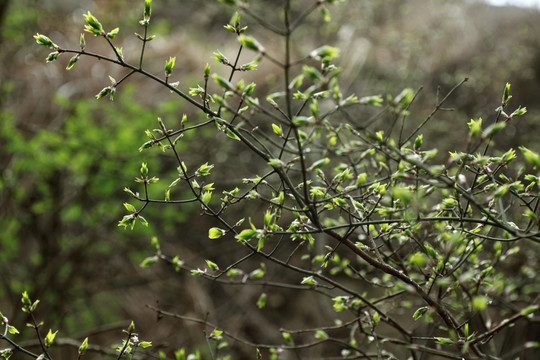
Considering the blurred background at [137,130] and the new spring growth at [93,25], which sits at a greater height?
the blurred background at [137,130]

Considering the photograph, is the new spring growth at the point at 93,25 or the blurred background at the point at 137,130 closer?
the new spring growth at the point at 93,25

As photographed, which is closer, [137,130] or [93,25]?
[93,25]

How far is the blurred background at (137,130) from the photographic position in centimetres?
487

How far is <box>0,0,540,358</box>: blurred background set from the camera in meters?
4.87

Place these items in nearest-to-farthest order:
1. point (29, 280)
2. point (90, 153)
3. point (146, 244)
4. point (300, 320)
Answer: point (90, 153) < point (29, 280) < point (146, 244) < point (300, 320)

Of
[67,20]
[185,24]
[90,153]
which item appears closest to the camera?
[90,153]

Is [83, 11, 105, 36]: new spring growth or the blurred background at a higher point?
the blurred background

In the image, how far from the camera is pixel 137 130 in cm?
484

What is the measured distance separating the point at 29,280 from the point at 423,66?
6.53m

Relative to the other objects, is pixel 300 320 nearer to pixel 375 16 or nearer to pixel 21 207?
pixel 21 207

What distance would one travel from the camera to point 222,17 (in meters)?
8.94

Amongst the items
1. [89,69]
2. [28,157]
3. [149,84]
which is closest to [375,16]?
[149,84]

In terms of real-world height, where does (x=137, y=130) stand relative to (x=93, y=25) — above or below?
above

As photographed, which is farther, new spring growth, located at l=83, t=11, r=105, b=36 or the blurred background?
the blurred background
